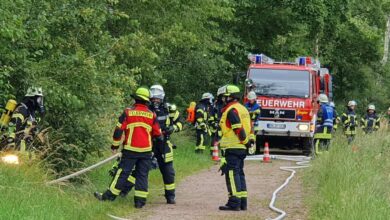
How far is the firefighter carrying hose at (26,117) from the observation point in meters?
9.52

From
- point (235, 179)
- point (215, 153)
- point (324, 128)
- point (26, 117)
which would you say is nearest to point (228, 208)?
point (235, 179)

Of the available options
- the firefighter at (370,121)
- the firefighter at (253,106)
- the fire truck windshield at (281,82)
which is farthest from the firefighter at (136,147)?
the firefighter at (370,121)

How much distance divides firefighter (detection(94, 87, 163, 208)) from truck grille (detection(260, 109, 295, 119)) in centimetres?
878

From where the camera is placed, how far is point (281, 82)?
18.2m

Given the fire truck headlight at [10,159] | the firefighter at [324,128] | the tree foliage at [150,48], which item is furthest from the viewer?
the firefighter at [324,128]

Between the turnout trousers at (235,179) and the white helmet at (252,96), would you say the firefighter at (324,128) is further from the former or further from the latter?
the turnout trousers at (235,179)

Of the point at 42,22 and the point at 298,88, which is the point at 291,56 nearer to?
the point at 298,88

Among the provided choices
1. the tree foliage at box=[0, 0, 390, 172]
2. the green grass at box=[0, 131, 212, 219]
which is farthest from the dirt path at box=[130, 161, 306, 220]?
the tree foliage at box=[0, 0, 390, 172]

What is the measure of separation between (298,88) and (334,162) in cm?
673

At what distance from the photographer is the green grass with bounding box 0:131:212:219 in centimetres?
701

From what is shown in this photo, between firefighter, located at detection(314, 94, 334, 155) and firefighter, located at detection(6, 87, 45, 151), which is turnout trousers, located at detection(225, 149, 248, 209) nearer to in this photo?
firefighter, located at detection(6, 87, 45, 151)

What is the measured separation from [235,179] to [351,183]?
172 centimetres

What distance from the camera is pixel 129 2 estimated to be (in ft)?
57.3

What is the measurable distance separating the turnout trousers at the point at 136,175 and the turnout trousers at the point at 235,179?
112cm
